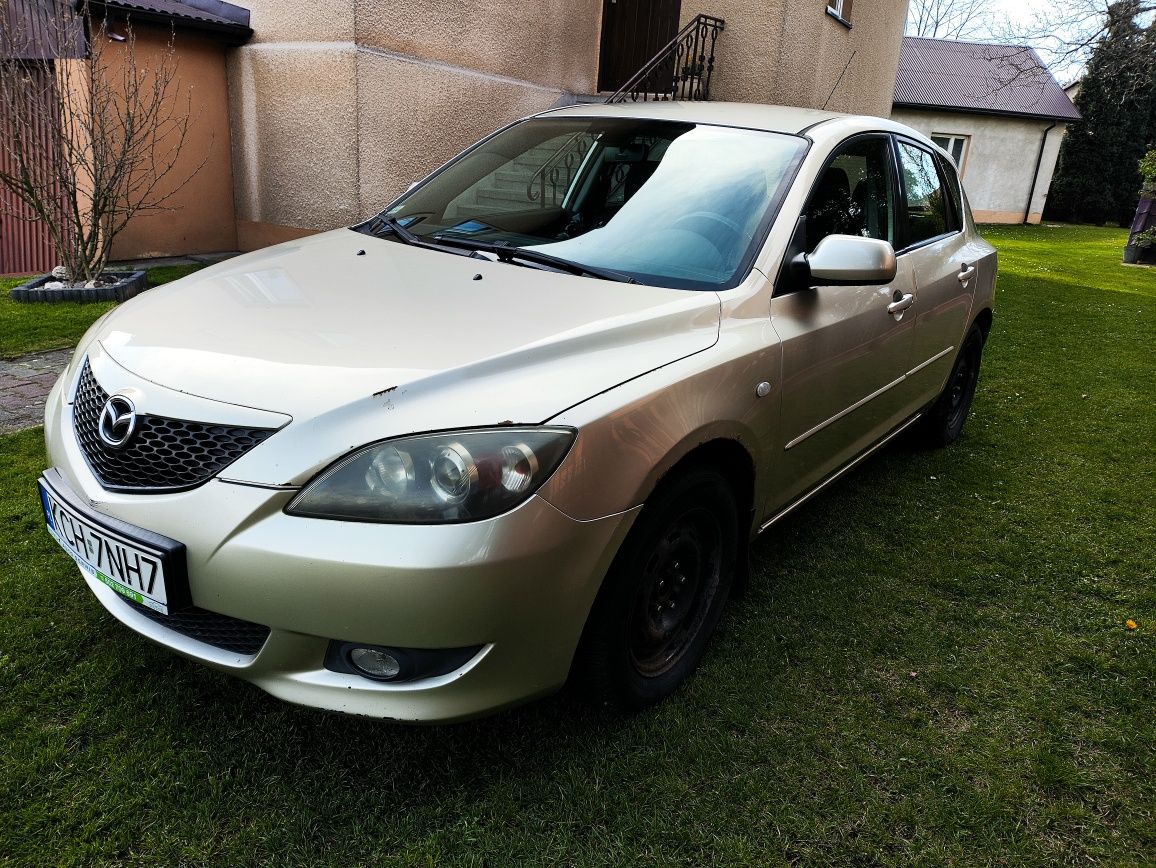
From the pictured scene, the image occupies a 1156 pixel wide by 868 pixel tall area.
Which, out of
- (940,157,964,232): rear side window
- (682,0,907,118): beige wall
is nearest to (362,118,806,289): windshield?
(940,157,964,232): rear side window

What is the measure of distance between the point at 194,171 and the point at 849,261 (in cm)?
816

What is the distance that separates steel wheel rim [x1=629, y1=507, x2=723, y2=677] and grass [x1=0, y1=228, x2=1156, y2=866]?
0.16 m

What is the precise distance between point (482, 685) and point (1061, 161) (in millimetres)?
36495

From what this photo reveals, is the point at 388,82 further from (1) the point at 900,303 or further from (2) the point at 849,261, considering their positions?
(2) the point at 849,261

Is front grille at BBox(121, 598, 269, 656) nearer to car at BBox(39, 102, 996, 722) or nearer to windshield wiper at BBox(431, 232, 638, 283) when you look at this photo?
car at BBox(39, 102, 996, 722)

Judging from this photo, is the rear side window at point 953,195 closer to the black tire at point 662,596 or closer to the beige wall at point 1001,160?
the black tire at point 662,596

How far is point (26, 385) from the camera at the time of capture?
15.5 ft

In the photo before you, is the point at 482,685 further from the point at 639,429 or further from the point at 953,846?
the point at 953,846

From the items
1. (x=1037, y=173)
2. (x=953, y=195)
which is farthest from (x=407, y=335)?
(x=1037, y=173)

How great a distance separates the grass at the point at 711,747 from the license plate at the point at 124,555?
0.45 metres

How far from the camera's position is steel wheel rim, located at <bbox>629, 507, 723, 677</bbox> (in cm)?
226

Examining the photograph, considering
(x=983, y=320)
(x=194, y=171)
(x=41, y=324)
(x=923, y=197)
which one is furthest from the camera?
(x=194, y=171)

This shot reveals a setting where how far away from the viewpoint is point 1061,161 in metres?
31.7

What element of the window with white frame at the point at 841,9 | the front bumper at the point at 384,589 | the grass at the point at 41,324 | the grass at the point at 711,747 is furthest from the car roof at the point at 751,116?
the window with white frame at the point at 841,9
